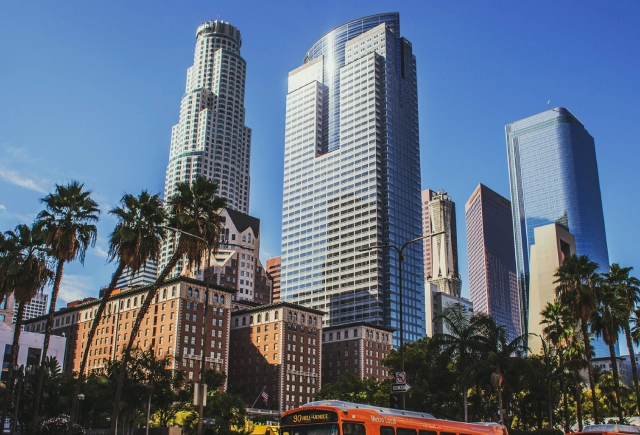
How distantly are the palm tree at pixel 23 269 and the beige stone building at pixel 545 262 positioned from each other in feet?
525

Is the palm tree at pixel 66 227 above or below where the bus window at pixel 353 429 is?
above

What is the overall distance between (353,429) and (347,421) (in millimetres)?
463

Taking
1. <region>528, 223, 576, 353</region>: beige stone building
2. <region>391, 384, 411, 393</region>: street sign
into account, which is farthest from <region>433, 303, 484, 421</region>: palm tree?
<region>528, 223, 576, 353</region>: beige stone building

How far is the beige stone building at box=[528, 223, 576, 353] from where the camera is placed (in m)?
181

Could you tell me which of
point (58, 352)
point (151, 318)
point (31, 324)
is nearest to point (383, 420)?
point (58, 352)

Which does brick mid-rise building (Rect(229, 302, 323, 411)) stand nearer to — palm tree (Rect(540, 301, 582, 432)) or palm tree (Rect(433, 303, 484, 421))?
palm tree (Rect(540, 301, 582, 432))

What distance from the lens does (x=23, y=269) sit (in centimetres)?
4375

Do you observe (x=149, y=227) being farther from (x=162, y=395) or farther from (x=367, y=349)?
(x=367, y=349)

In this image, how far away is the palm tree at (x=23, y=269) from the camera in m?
43.3

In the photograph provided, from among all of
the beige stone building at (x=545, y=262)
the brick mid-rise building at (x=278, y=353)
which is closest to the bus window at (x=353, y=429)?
the brick mid-rise building at (x=278, y=353)

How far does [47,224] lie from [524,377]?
37.8 meters

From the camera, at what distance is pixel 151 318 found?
132 meters

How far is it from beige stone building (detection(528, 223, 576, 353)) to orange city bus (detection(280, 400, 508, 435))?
164 m

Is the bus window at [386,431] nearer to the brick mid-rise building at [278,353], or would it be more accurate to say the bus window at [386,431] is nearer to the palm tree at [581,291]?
the palm tree at [581,291]
